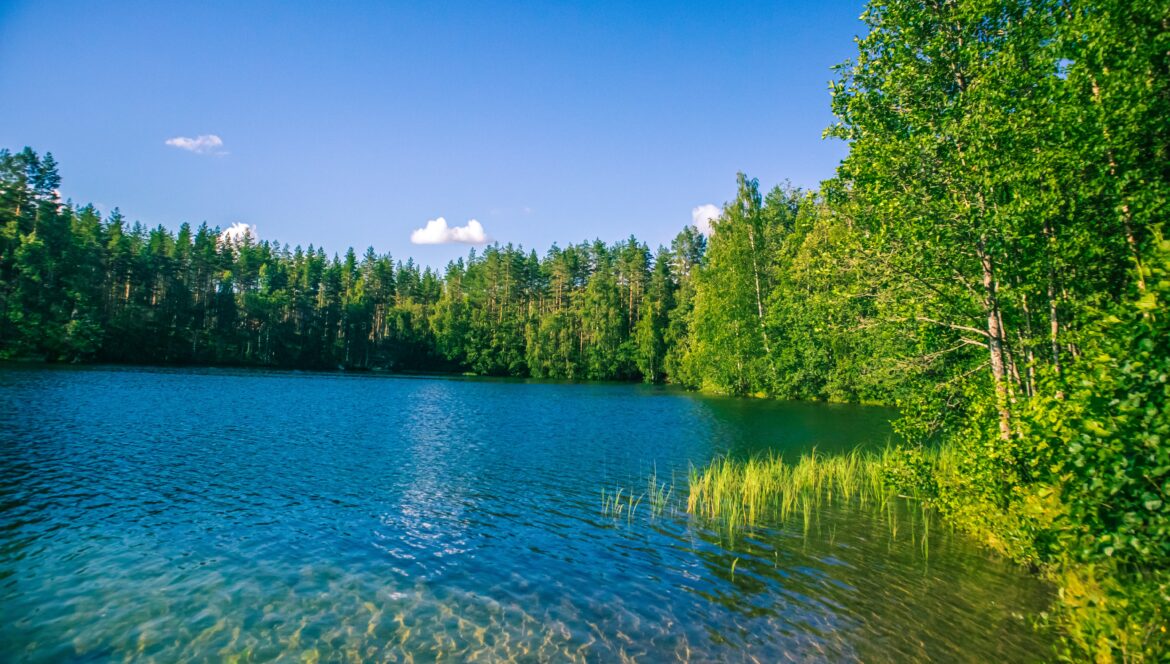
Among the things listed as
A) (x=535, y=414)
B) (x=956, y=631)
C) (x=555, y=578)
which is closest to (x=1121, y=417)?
(x=956, y=631)

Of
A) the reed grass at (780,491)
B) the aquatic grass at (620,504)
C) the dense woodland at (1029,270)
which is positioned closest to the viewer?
the dense woodland at (1029,270)

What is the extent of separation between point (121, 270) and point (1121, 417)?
397 feet

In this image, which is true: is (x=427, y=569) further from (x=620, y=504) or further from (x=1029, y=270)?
(x=1029, y=270)

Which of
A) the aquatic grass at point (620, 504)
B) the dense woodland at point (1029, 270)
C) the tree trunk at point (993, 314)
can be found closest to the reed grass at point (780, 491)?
the aquatic grass at point (620, 504)

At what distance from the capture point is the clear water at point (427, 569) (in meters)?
8.92

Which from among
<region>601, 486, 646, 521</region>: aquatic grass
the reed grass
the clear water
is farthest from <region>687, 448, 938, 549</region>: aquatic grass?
<region>601, 486, 646, 521</region>: aquatic grass

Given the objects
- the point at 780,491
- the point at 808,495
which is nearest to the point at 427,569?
the point at 780,491

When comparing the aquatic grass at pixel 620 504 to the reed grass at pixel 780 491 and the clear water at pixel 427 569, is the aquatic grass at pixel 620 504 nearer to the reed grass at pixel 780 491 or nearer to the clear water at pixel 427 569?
the clear water at pixel 427 569

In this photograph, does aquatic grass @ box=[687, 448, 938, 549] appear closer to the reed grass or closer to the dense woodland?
the reed grass

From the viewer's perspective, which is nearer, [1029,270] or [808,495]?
[1029,270]

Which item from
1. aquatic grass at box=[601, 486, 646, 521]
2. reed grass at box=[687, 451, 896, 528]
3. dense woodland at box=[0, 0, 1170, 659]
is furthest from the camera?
reed grass at box=[687, 451, 896, 528]

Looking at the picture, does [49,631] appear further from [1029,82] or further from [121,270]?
[121,270]

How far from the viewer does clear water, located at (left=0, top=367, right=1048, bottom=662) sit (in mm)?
8922

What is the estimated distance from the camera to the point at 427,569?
11961 mm
